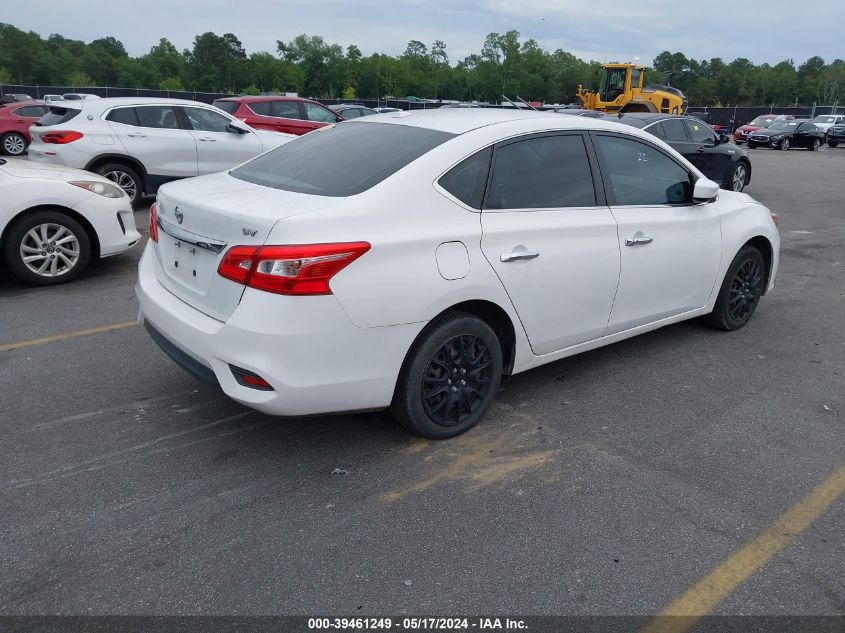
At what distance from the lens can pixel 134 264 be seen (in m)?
7.39

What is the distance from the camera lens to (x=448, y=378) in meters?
3.63

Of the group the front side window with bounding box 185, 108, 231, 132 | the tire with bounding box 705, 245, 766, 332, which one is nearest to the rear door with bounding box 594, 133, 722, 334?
the tire with bounding box 705, 245, 766, 332

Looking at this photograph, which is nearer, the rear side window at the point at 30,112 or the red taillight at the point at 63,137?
the red taillight at the point at 63,137

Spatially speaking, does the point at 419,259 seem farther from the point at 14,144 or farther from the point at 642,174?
the point at 14,144

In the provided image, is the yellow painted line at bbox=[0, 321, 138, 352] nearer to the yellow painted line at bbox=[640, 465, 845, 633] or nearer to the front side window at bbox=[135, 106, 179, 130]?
the yellow painted line at bbox=[640, 465, 845, 633]

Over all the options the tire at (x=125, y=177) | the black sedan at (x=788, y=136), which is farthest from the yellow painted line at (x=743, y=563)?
the black sedan at (x=788, y=136)

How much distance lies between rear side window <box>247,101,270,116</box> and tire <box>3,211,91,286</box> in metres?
8.30

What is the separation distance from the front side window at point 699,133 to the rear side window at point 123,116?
33.6 feet

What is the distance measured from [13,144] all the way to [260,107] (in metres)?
8.30

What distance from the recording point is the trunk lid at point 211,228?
3.16m

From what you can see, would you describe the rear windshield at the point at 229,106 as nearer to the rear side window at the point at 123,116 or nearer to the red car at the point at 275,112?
the red car at the point at 275,112

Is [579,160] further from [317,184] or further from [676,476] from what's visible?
[676,476]

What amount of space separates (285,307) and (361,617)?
128 centimetres

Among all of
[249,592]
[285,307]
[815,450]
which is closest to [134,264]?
[285,307]
